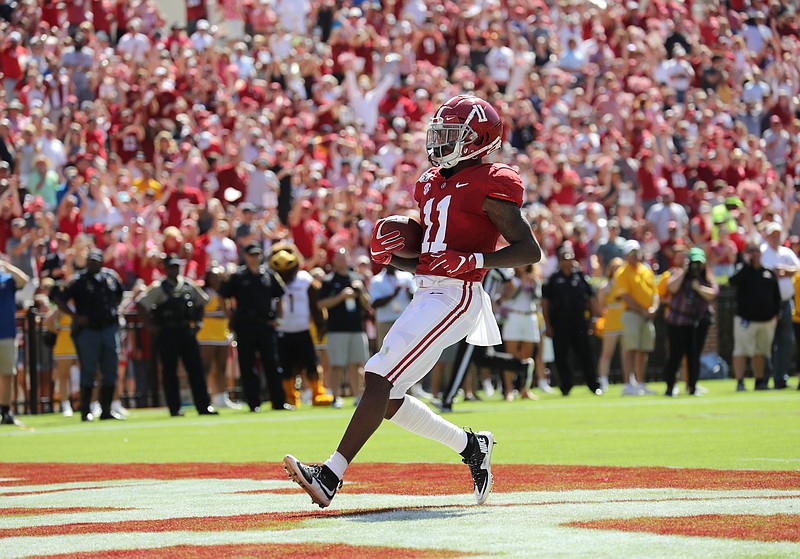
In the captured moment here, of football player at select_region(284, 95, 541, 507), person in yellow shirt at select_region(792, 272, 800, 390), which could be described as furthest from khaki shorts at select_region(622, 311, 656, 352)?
football player at select_region(284, 95, 541, 507)

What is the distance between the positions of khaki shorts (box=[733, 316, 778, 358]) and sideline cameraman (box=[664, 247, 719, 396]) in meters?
0.89

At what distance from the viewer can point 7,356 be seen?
1683 centimetres

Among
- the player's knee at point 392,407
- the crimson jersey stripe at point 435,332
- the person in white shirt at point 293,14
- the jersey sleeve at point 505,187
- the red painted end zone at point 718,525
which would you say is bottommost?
the red painted end zone at point 718,525

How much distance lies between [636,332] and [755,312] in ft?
5.54

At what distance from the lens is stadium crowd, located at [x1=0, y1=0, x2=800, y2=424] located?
21.1 meters

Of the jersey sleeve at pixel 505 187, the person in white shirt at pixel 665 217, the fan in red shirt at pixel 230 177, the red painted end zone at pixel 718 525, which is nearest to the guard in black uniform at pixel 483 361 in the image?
the fan in red shirt at pixel 230 177

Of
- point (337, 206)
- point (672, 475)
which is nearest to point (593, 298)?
point (337, 206)

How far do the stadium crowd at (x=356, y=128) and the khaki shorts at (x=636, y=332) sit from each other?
97 cm

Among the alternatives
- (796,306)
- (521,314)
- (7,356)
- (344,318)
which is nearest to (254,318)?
(344,318)

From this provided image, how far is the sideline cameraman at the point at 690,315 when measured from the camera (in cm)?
1956

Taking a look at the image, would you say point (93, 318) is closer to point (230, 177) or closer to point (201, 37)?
point (230, 177)

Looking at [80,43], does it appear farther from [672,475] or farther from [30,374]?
[672,475]

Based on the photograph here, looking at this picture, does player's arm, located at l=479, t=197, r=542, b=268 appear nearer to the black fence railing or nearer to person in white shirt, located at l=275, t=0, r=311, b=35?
the black fence railing

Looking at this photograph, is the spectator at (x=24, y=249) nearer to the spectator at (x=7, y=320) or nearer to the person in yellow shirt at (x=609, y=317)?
the spectator at (x=7, y=320)
